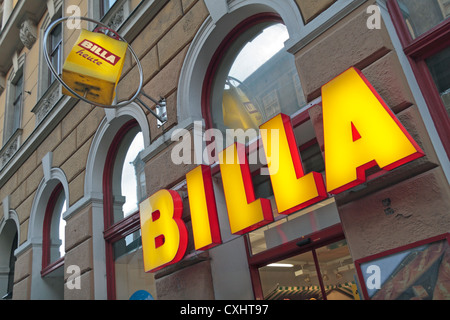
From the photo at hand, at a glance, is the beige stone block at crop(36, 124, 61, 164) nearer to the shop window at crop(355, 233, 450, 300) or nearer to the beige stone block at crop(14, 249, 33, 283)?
the beige stone block at crop(14, 249, 33, 283)

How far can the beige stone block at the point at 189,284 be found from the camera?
15.5 feet

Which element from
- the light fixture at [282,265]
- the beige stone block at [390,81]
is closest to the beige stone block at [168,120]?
the light fixture at [282,265]

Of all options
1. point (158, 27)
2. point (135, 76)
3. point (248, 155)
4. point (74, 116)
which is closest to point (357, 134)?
point (248, 155)

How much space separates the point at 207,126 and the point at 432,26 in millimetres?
2948

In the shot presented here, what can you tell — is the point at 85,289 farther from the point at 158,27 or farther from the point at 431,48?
the point at 431,48

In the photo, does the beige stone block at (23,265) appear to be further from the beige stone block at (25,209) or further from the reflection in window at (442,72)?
the reflection in window at (442,72)

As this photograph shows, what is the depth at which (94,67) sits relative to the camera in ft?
18.0

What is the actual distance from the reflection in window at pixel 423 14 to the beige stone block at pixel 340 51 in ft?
1.11

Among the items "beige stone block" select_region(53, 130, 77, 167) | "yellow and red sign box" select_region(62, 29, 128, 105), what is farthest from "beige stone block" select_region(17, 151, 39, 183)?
"yellow and red sign box" select_region(62, 29, 128, 105)

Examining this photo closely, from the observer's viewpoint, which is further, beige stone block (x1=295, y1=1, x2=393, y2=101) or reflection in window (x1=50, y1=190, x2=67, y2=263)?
reflection in window (x1=50, y1=190, x2=67, y2=263)

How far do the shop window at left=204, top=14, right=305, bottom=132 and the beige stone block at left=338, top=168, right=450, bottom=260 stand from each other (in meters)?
1.65

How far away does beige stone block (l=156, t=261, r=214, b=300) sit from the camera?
473 cm

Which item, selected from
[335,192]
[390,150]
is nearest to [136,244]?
[335,192]

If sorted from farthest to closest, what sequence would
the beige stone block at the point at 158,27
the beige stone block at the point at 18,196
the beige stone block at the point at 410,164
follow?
the beige stone block at the point at 18,196 → the beige stone block at the point at 158,27 → the beige stone block at the point at 410,164
